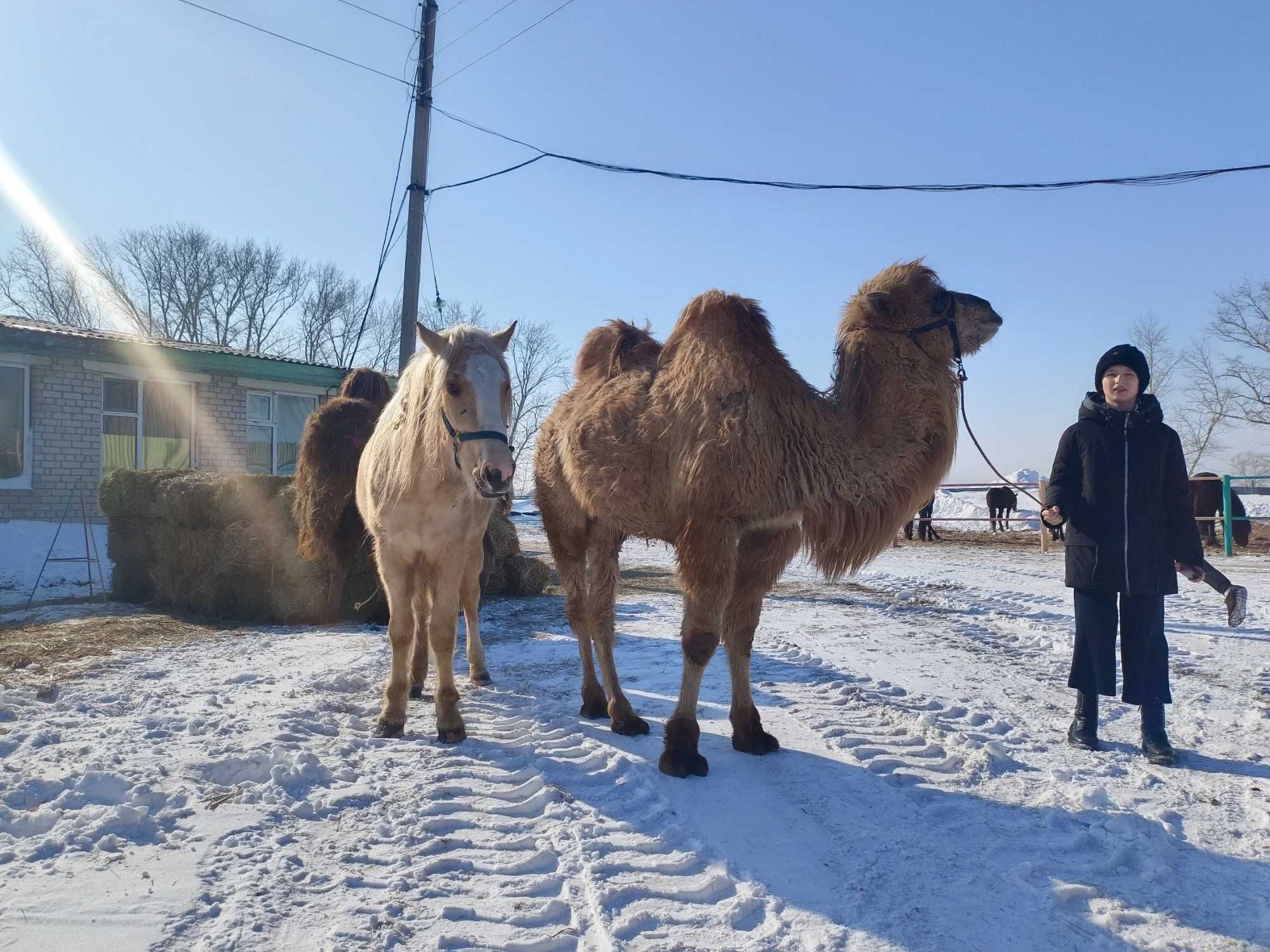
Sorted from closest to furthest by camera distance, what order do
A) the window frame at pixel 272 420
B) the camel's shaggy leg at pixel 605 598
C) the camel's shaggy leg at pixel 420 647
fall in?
1. the camel's shaggy leg at pixel 605 598
2. the camel's shaggy leg at pixel 420 647
3. the window frame at pixel 272 420

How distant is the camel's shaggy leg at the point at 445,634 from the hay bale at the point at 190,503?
520 cm

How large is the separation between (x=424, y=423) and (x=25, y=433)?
44.0 ft

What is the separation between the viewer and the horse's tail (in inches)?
195

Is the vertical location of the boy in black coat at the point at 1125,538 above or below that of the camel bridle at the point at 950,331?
below

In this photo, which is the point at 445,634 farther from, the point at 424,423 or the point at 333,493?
the point at 333,493

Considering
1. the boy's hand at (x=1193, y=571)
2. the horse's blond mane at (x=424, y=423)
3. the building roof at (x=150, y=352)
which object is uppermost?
the building roof at (x=150, y=352)

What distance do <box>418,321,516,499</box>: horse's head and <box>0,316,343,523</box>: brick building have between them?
42.1ft

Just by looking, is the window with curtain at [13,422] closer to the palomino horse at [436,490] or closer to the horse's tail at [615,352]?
the palomino horse at [436,490]

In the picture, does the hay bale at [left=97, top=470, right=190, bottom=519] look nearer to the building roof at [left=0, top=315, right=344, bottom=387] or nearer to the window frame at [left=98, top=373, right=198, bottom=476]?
the window frame at [left=98, top=373, right=198, bottom=476]

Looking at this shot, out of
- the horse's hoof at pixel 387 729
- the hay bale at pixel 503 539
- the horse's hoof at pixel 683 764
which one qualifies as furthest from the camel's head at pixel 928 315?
the hay bale at pixel 503 539

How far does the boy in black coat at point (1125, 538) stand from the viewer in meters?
4.21

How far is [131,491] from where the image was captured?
992 cm

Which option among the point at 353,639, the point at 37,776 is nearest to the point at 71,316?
the point at 353,639

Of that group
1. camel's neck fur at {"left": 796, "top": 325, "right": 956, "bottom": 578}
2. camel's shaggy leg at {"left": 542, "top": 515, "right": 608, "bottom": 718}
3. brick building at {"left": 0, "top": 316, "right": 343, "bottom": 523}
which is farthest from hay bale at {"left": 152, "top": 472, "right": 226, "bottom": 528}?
camel's neck fur at {"left": 796, "top": 325, "right": 956, "bottom": 578}
